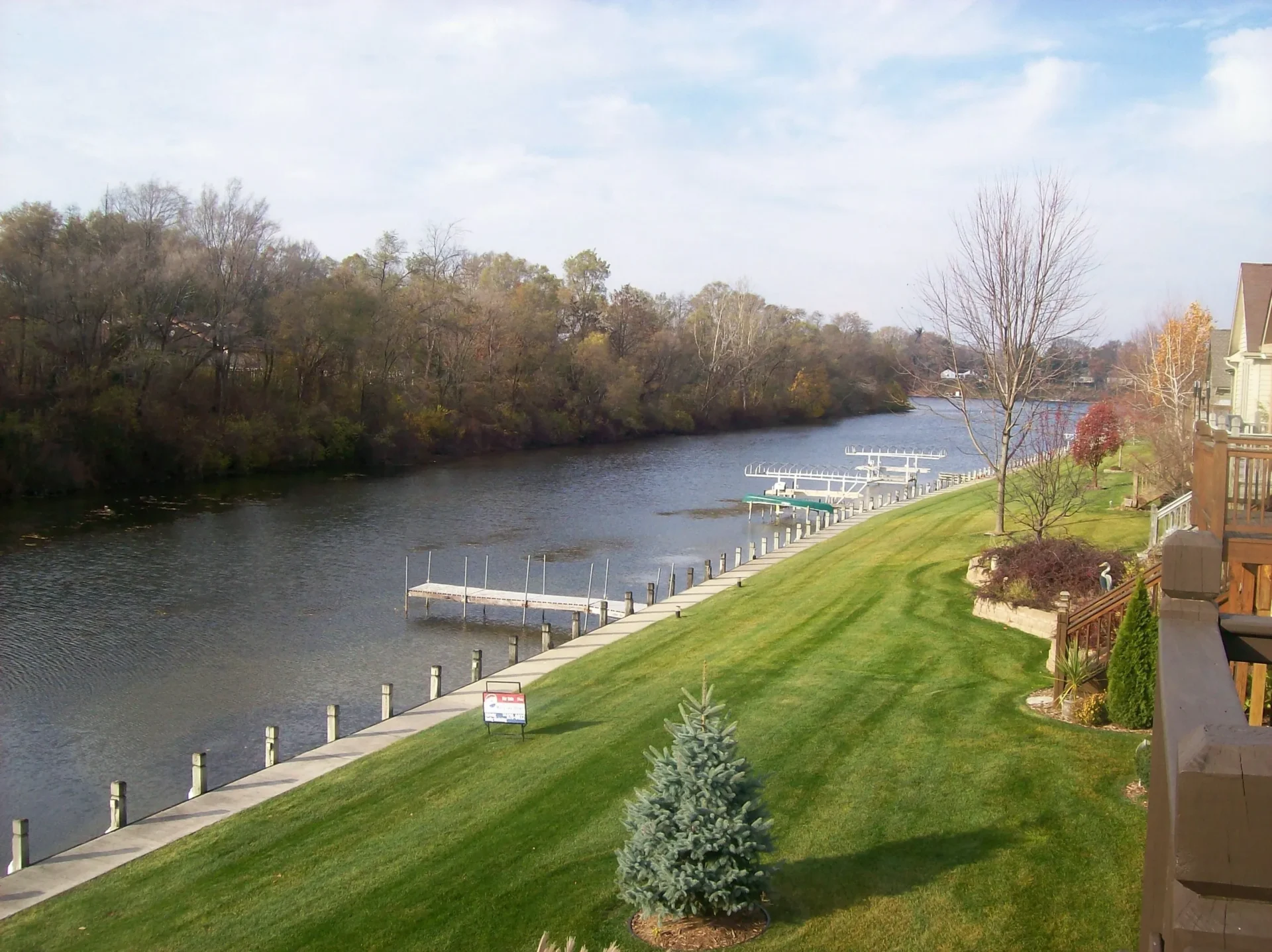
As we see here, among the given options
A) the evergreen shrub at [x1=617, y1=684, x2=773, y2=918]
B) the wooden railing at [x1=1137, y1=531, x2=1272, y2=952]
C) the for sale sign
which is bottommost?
the for sale sign

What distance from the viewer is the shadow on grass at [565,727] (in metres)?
16.6

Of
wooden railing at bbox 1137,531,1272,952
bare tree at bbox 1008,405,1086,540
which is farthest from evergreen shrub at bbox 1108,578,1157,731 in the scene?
wooden railing at bbox 1137,531,1272,952

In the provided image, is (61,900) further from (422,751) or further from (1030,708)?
(1030,708)

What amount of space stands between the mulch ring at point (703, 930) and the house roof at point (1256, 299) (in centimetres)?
2009

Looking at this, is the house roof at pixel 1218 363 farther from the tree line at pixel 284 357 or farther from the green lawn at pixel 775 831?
the green lawn at pixel 775 831

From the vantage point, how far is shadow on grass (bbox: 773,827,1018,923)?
9344mm

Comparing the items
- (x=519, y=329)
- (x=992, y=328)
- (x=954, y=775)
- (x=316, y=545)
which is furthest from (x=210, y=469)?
(x=954, y=775)

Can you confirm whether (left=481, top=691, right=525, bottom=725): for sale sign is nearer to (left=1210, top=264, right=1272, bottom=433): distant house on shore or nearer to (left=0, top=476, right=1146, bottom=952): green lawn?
(left=0, top=476, right=1146, bottom=952): green lawn

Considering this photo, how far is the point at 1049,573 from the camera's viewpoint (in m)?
20.0

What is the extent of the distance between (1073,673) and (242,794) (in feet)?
38.4

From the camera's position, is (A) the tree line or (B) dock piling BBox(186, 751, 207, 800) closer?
(B) dock piling BBox(186, 751, 207, 800)

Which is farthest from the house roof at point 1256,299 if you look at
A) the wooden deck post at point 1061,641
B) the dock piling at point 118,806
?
the dock piling at point 118,806

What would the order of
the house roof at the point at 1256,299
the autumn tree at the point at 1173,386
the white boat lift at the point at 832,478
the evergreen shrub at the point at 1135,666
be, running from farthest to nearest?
the white boat lift at the point at 832,478, the autumn tree at the point at 1173,386, the house roof at the point at 1256,299, the evergreen shrub at the point at 1135,666

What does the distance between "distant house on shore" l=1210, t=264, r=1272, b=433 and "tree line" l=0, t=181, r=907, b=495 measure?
13944mm
